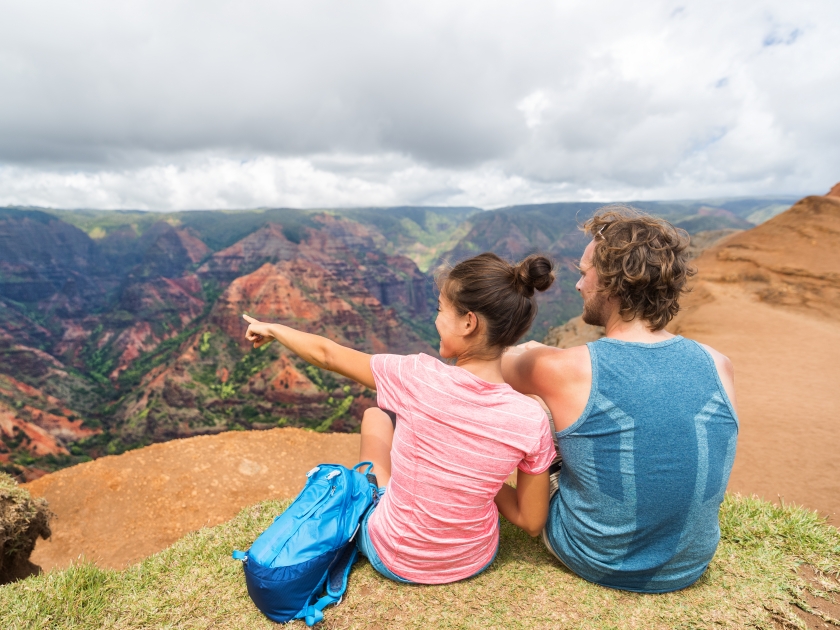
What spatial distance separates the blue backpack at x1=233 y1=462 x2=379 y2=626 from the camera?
101 inches

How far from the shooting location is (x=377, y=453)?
11.4 feet

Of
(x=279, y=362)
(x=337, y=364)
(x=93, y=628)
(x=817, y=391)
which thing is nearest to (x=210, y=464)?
(x=93, y=628)

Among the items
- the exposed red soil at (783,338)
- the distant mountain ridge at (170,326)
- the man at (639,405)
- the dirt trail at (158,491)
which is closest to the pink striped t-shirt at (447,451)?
the man at (639,405)

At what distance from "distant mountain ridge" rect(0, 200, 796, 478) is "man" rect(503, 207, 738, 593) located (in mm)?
10479

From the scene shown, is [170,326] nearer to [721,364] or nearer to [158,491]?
[158,491]

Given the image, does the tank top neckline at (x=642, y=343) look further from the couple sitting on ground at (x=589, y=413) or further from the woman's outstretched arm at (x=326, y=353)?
the woman's outstretched arm at (x=326, y=353)

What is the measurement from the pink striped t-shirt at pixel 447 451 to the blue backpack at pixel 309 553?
329 millimetres

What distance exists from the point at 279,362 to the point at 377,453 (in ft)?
268

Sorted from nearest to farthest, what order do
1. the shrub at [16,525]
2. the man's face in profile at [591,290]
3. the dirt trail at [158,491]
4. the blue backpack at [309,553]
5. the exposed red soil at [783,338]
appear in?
the man's face in profile at [591,290], the blue backpack at [309,553], the shrub at [16,525], the exposed red soil at [783,338], the dirt trail at [158,491]

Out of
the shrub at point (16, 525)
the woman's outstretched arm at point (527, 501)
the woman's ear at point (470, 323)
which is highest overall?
the woman's ear at point (470, 323)

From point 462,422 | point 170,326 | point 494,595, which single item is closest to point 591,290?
point 462,422

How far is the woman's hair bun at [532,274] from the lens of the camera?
2230 millimetres

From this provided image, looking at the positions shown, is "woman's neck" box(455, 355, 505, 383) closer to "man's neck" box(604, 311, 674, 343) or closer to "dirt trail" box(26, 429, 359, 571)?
→ "man's neck" box(604, 311, 674, 343)

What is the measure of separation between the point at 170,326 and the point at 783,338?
5348 inches
